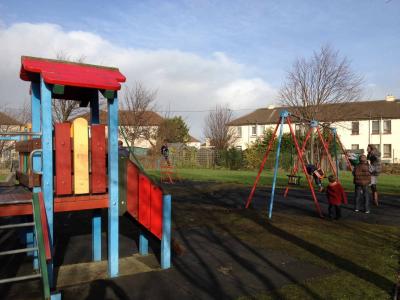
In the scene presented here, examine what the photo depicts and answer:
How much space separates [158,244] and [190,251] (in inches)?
39.2

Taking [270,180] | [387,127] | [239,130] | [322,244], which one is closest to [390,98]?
[387,127]

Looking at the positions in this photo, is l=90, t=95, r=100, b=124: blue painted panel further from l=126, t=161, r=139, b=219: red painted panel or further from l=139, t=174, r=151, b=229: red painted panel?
l=139, t=174, r=151, b=229: red painted panel

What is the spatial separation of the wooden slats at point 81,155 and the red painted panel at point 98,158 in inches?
4.0

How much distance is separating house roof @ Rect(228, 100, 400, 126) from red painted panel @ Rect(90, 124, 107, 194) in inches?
1147

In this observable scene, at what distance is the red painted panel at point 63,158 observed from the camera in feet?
17.1

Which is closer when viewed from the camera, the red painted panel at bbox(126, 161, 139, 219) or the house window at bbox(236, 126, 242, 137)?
the red painted panel at bbox(126, 161, 139, 219)

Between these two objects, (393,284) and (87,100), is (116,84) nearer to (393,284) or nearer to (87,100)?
(87,100)

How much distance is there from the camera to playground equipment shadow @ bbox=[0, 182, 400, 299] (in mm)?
4949

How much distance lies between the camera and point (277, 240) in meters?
7.59

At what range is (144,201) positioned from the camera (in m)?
5.94

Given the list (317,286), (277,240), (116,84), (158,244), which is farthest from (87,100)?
(317,286)

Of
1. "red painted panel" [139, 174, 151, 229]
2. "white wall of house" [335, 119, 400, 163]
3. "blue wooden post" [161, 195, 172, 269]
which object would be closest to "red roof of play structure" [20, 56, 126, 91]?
"red painted panel" [139, 174, 151, 229]

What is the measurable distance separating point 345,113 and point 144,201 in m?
32.9

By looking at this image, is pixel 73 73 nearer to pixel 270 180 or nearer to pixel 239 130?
pixel 270 180
